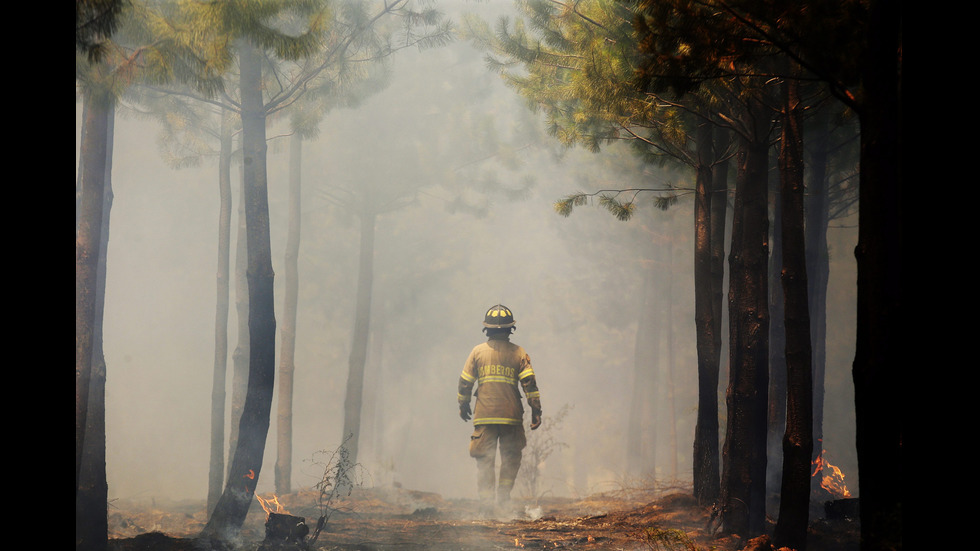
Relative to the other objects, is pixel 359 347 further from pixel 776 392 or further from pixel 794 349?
pixel 794 349

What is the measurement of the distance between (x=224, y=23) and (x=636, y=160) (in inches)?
412

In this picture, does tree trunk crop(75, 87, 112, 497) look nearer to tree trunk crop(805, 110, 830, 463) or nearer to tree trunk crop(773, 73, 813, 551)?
tree trunk crop(773, 73, 813, 551)

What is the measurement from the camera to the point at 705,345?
803 cm

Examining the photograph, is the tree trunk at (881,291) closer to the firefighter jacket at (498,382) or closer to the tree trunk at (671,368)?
the firefighter jacket at (498,382)

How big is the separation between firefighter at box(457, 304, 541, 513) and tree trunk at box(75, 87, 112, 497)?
14.8 feet

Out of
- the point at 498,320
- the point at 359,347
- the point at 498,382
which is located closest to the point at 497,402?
the point at 498,382

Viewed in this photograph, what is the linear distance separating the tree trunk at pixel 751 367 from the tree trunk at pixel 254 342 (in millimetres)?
4681

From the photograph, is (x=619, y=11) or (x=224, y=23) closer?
(x=224, y=23)

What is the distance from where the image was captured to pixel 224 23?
6934 mm

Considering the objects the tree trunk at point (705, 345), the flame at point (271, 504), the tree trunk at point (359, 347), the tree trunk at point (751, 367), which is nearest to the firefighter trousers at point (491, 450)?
the tree trunk at point (705, 345)

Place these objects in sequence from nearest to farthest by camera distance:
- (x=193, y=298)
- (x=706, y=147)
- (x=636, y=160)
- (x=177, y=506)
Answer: (x=706, y=147) → (x=177, y=506) → (x=636, y=160) → (x=193, y=298)

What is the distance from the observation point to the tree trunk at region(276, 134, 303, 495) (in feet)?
42.6
